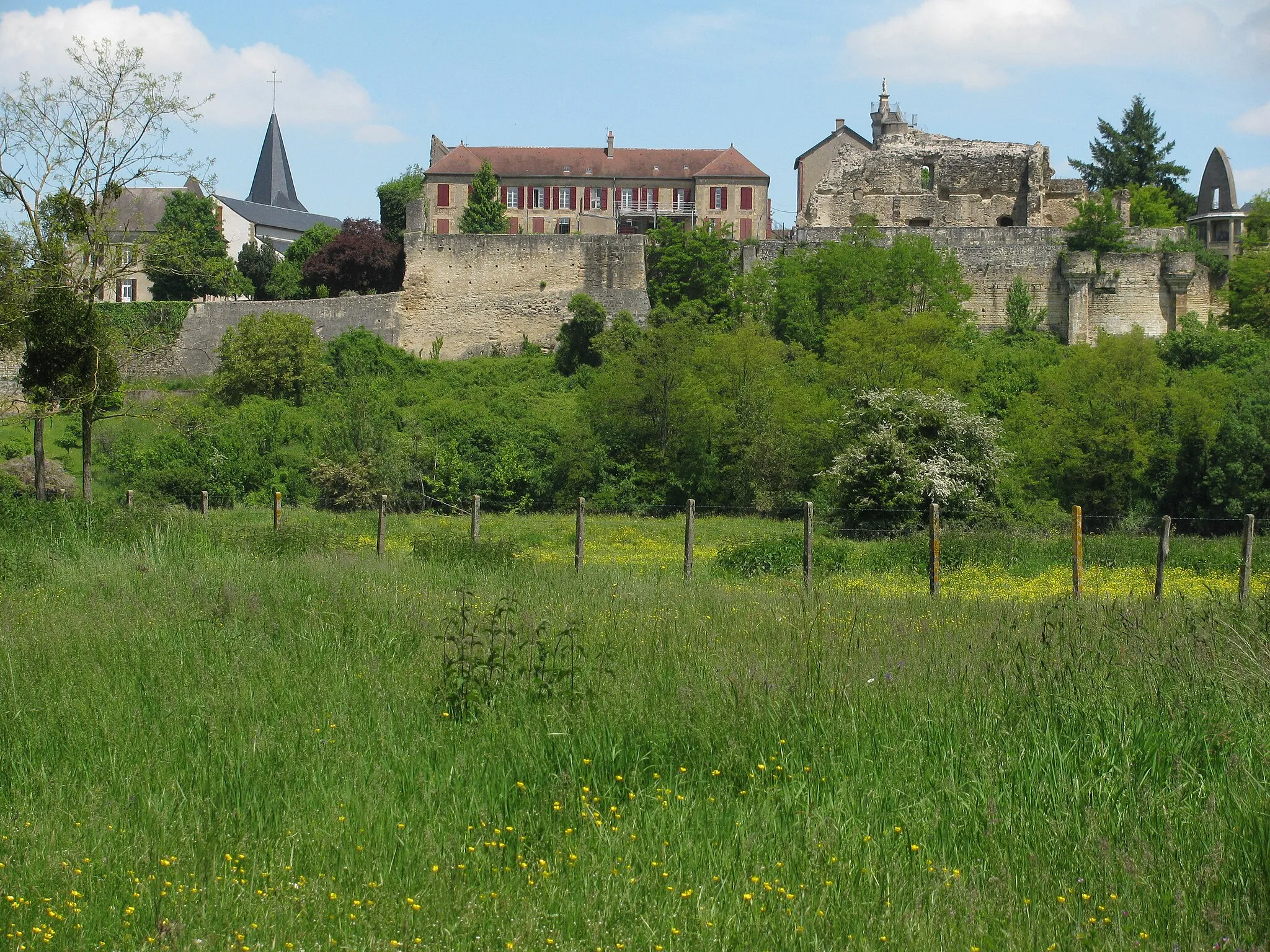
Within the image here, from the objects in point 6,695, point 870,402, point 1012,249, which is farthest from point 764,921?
point 1012,249

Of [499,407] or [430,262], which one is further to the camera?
[430,262]

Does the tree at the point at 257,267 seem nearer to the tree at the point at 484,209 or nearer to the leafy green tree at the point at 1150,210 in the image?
the tree at the point at 484,209

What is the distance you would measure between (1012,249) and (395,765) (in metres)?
35.4

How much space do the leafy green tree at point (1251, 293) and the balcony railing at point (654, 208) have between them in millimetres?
21738

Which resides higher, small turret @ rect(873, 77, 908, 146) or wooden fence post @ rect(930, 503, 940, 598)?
small turret @ rect(873, 77, 908, 146)

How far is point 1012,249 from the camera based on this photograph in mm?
37500

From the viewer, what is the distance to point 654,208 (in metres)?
51.1

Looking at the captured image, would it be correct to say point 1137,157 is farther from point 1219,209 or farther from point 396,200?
point 396,200

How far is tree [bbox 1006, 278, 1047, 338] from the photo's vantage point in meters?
36.1

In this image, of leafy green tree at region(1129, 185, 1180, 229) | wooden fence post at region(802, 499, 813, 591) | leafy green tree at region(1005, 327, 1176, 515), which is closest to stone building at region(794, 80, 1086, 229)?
leafy green tree at region(1129, 185, 1180, 229)

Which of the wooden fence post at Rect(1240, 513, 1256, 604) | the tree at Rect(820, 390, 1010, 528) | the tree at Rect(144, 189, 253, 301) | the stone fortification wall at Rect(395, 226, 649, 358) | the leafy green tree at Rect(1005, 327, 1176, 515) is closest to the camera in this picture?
the wooden fence post at Rect(1240, 513, 1256, 604)

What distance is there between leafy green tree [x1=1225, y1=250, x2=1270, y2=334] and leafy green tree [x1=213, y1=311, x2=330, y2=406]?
26115mm

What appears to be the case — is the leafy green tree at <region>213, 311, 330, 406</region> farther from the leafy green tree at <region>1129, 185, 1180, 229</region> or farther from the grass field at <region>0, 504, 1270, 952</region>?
the leafy green tree at <region>1129, 185, 1180, 229</region>

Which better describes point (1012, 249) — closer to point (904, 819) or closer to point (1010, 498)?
point (1010, 498)
